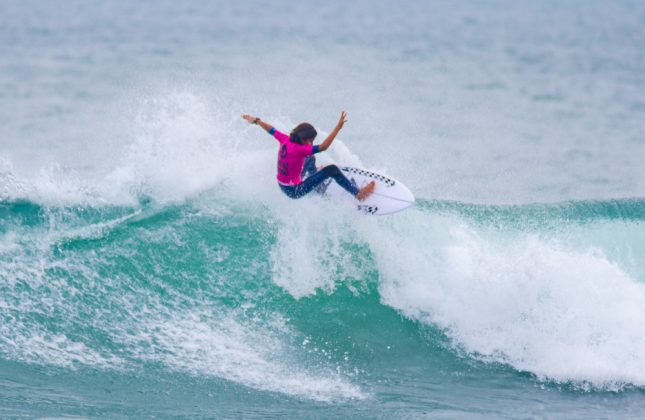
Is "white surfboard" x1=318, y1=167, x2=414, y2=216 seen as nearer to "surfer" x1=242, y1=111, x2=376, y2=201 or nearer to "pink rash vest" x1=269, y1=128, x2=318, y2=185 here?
"surfer" x1=242, y1=111, x2=376, y2=201

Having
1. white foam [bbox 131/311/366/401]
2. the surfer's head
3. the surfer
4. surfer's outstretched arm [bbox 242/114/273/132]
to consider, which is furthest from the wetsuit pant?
white foam [bbox 131/311/366/401]

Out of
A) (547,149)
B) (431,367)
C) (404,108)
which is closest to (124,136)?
(404,108)

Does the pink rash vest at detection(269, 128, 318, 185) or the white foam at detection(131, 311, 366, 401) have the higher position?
the pink rash vest at detection(269, 128, 318, 185)

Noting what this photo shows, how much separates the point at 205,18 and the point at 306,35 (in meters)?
8.06

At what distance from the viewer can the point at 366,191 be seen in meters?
11.7

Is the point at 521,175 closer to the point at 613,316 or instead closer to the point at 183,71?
the point at 613,316

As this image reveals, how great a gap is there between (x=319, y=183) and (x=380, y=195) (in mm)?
935

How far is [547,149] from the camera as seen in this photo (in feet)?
69.5

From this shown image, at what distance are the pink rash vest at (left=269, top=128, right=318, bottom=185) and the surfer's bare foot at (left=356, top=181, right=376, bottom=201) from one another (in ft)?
2.89

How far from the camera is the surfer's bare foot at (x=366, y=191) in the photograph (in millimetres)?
11664

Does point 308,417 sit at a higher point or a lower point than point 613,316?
lower

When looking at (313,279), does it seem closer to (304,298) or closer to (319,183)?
(304,298)

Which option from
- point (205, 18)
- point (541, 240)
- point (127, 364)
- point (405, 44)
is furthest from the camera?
point (205, 18)

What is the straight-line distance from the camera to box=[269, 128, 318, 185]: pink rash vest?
10906mm
